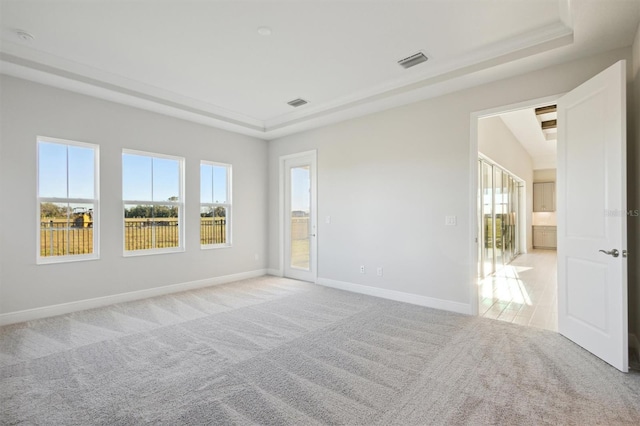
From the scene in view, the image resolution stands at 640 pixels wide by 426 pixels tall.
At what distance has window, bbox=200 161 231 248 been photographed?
552cm

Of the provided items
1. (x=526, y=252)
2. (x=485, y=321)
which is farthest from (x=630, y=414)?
(x=526, y=252)

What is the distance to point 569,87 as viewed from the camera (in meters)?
3.22

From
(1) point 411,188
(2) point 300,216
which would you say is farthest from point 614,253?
(2) point 300,216

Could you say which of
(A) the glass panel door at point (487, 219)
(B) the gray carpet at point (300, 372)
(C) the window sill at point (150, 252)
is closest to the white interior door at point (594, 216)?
(B) the gray carpet at point (300, 372)

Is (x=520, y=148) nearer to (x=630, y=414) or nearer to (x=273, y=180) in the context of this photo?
(x=273, y=180)

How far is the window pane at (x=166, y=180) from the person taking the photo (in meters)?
4.91

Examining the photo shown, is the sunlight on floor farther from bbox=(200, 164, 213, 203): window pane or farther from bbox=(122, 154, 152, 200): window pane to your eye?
bbox=(122, 154, 152, 200): window pane

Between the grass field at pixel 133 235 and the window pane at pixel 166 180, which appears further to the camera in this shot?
the window pane at pixel 166 180

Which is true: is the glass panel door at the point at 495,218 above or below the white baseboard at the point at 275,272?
above

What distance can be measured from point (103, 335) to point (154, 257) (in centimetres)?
170

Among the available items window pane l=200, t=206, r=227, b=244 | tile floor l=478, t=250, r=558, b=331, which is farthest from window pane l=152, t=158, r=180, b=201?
tile floor l=478, t=250, r=558, b=331

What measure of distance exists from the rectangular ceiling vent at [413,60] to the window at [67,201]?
14.0 ft

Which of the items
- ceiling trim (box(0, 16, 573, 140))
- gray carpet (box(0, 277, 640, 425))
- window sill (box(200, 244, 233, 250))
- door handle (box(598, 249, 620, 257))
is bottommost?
gray carpet (box(0, 277, 640, 425))

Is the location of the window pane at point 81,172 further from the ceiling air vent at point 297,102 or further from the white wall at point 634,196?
→ the white wall at point 634,196
